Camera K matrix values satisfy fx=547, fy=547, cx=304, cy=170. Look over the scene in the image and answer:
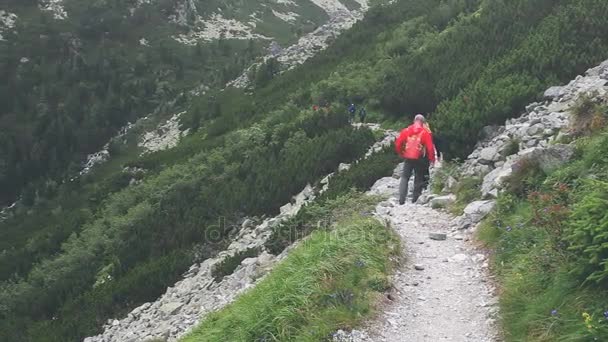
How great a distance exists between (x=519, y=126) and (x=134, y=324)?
10660mm

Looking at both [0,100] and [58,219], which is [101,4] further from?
[58,219]

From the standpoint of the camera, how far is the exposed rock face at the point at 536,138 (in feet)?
29.9

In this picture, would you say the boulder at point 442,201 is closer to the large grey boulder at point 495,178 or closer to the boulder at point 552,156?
the large grey boulder at point 495,178

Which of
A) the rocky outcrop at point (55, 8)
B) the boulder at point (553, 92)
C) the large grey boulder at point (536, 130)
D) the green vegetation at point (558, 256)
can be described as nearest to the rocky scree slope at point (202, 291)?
the green vegetation at point (558, 256)

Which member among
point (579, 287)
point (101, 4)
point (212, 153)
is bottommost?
point (212, 153)

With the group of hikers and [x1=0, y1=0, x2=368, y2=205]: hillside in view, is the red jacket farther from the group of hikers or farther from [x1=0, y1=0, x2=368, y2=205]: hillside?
[x1=0, y1=0, x2=368, y2=205]: hillside

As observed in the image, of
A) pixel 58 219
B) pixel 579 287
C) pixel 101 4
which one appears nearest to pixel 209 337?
pixel 579 287

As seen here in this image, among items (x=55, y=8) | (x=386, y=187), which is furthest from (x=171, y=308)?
→ (x=55, y=8)

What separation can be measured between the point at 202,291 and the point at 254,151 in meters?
9.25

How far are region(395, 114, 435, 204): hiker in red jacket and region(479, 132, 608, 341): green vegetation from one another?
3109 millimetres

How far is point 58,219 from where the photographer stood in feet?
97.0

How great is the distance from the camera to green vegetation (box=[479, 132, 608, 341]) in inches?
190

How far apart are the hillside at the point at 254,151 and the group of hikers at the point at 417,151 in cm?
258

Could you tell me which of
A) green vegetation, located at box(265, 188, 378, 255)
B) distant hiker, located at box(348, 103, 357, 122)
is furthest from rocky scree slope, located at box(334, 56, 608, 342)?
distant hiker, located at box(348, 103, 357, 122)
